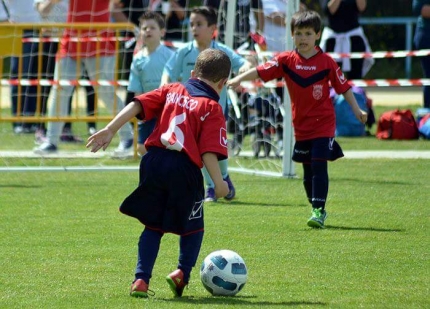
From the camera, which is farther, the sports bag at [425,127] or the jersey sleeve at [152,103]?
the sports bag at [425,127]

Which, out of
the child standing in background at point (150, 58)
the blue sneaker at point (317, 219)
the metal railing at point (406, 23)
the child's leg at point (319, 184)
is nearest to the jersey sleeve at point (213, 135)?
the blue sneaker at point (317, 219)

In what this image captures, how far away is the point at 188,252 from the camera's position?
5773 millimetres

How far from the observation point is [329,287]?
5.92m

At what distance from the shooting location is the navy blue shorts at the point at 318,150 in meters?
8.23

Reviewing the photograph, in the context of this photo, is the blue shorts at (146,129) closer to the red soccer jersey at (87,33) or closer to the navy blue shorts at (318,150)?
the navy blue shorts at (318,150)

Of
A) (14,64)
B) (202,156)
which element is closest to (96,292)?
(202,156)

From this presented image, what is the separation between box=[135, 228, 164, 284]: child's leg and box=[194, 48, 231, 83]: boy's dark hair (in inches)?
36.1

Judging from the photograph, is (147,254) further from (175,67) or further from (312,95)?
(175,67)

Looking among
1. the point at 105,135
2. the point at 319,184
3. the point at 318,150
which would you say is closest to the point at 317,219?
the point at 319,184

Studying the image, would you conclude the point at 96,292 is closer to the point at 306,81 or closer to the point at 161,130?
the point at 161,130

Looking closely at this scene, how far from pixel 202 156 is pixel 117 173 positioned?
5948mm

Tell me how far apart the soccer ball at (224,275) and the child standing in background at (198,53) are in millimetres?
3513

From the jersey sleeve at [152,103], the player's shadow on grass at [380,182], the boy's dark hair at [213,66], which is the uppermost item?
the boy's dark hair at [213,66]

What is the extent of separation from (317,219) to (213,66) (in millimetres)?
2495
